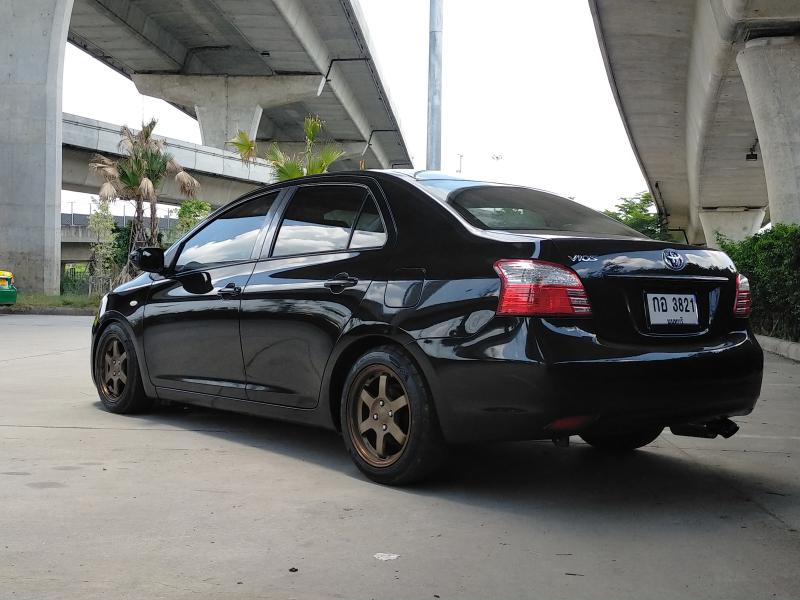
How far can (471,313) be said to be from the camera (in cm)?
425

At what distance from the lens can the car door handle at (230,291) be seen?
221 inches

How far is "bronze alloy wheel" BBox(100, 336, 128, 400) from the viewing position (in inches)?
263

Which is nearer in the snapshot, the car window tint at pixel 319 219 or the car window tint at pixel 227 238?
the car window tint at pixel 319 219

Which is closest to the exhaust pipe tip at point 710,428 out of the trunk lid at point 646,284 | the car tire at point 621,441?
the trunk lid at point 646,284

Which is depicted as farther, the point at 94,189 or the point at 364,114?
the point at 364,114

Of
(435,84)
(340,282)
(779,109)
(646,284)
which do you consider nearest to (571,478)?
(646,284)

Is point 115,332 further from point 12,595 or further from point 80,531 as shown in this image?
point 12,595

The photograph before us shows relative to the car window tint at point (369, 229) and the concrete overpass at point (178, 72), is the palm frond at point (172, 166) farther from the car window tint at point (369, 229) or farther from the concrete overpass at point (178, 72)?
the car window tint at point (369, 229)

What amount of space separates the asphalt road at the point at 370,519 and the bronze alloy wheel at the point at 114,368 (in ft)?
1.46

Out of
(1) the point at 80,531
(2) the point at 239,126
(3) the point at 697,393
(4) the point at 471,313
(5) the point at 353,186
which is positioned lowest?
(1) the point at 80,531

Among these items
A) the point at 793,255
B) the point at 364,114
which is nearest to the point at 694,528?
the point at 793,255

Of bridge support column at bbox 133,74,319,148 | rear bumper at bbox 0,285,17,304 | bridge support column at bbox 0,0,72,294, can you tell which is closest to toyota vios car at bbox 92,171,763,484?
rear bumper at bbox 0,285,17,304

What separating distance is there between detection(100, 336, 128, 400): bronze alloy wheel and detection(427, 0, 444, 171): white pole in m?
14.5

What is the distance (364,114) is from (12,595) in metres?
52.4
